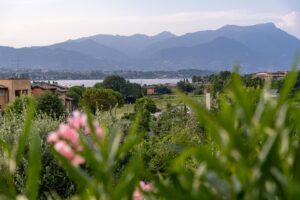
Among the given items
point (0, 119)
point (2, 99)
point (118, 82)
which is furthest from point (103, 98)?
point (0, 119)

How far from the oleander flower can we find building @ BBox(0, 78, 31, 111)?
50345mm

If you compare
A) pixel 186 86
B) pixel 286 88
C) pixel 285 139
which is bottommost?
pixel 186 86

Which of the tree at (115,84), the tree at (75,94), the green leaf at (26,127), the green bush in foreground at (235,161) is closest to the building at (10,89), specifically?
the tree at (75,94)

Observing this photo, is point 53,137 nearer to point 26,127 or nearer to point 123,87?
point 26,127

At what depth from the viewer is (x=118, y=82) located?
79688mm

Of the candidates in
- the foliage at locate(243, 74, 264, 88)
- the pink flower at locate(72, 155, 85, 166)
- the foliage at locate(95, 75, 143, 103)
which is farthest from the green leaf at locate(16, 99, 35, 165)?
the foliage at locate(95, 75, 143, 103)

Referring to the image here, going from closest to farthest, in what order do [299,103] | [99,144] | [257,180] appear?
[257,180], [99,144], [299,103]

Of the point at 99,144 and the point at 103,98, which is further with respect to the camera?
the point at 103,98

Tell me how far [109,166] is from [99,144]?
0.11 metres

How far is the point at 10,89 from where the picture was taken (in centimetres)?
5206

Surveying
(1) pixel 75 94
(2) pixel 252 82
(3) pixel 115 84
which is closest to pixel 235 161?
(2) pixel 252 82

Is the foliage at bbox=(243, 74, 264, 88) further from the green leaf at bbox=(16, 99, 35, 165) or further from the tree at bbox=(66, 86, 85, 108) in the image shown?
the tree at bbox=(66, 86, 85, 108)

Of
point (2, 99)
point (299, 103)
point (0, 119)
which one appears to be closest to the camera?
point (299, 103)

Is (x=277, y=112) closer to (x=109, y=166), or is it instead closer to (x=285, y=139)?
(x=285, y=139)
